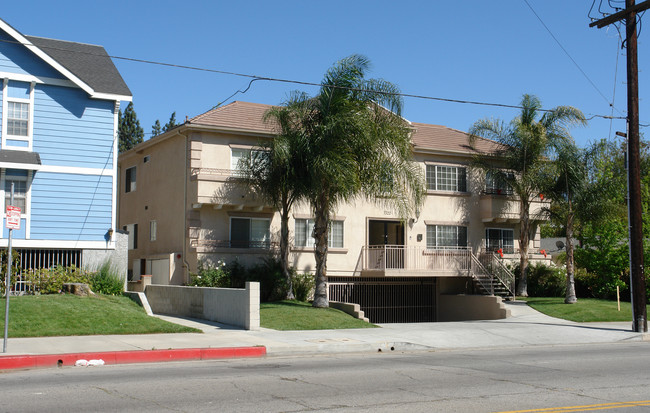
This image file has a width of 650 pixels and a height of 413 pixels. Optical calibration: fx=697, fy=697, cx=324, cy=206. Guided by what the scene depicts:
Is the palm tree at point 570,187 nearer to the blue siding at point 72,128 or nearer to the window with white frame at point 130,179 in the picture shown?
the blue siding at point 72,128

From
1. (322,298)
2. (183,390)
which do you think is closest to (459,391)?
(183,390)

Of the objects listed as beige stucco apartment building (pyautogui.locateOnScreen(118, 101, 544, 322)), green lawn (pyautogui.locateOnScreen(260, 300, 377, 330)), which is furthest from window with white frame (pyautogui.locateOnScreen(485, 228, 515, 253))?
green lawn (pyautogui.locateOnScreen(260, 300, 377, 330))

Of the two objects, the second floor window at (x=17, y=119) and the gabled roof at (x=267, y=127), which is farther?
the gabled roof at (x=267, y=127)

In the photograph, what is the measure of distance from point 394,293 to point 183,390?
21.5 meters

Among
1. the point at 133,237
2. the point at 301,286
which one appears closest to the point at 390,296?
the point at 301,286

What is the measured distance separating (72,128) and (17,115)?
1753 millimetres

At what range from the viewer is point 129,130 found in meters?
64.6

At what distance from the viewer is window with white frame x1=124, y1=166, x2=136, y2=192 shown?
3238 cm

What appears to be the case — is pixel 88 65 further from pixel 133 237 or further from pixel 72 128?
pixel 133 237

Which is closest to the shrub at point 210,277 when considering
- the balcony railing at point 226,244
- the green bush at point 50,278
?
the balcony railing at point 226,244

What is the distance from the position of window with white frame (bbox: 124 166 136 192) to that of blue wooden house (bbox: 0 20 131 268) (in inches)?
315

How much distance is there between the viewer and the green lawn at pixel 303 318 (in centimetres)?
2044

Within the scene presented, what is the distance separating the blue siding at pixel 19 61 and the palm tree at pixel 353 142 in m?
8.61

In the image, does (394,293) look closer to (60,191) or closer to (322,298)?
(322,298)
